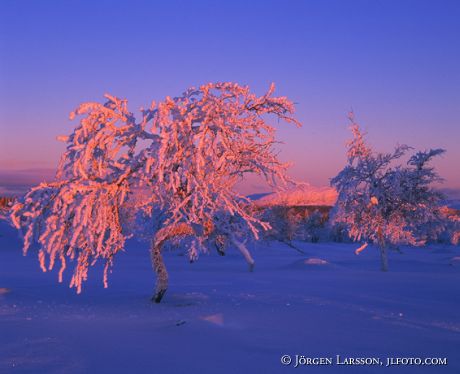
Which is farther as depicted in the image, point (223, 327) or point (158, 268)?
point (158, 268)

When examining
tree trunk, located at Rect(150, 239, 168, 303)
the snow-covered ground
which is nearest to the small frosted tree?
the snow-covered ground

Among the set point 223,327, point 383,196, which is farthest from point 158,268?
point 383,196

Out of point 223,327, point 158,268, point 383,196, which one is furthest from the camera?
point 383,196

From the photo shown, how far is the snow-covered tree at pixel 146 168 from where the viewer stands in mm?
10250

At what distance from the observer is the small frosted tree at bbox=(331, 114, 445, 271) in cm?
2541

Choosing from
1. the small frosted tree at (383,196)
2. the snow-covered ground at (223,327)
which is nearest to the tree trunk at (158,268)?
the snow-covered ground at (223,327)

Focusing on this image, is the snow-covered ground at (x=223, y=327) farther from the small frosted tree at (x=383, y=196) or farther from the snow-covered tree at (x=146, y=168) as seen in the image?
the small frosted tree at (x=383, y=196)

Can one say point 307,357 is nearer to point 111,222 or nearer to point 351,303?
point 111,222

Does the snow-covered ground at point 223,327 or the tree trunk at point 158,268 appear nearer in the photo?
the snow-covered ground at point 223,327

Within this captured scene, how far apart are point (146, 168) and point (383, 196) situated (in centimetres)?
1846

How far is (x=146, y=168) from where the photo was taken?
971 cm

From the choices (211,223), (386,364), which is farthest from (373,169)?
(386,364)

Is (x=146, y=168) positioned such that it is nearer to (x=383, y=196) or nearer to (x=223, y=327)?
(x=223, y=327)

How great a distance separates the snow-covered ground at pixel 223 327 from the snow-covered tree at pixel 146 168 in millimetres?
1467
